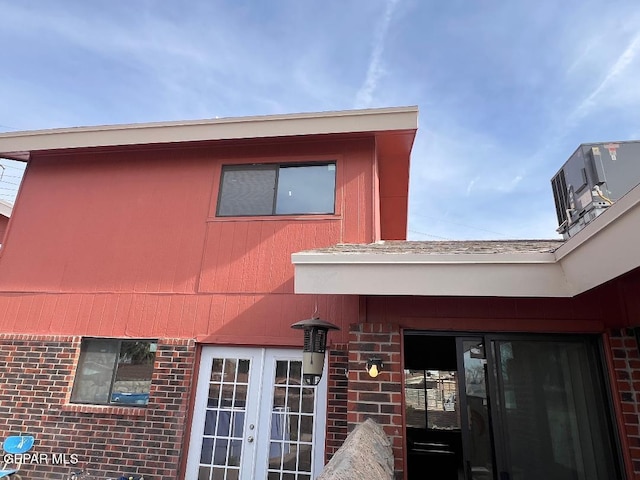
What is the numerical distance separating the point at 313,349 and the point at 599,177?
384 cm

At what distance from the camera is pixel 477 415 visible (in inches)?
139

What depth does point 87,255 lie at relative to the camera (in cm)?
559

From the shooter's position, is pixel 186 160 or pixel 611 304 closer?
pixel 611 304

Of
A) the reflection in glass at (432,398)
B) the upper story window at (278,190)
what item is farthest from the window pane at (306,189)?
the reflection in glass at (432,398)

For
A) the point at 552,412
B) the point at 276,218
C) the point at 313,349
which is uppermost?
the point at 276,218

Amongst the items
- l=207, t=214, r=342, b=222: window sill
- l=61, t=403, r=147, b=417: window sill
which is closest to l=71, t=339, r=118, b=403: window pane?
l=61, t=403, r=147, b=417: window sill

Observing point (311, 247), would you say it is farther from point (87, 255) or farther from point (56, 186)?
point (56, 186)

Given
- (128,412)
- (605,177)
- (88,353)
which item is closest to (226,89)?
(88,353)

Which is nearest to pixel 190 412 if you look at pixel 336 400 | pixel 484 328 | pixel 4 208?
pixel 336 400

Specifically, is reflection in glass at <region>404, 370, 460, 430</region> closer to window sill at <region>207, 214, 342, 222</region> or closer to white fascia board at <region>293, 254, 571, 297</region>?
window sill at <region>207, 214, 342, 222</region>

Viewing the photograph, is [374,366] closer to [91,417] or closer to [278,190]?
[278,190]

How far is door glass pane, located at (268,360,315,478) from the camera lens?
172 inches

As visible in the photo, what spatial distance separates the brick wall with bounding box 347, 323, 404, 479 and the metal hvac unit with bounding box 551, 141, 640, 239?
2667 millimetres

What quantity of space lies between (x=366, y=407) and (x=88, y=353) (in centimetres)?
396
